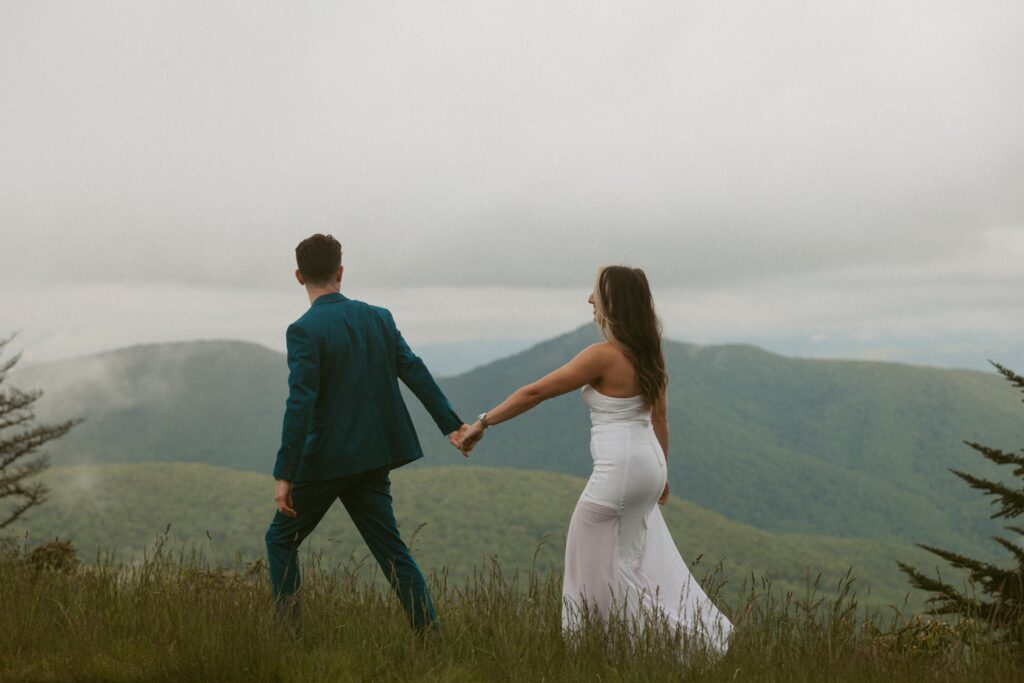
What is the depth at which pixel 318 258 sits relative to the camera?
238 inches

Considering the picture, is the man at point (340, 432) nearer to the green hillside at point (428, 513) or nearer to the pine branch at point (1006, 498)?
the pine branch at point (1006, 498)

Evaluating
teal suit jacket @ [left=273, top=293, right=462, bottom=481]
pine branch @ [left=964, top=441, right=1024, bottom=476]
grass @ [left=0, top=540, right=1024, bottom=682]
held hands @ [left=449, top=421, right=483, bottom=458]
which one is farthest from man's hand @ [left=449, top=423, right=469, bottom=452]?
pine branch @ [left=964, top=441, right=1024, bottom=476]

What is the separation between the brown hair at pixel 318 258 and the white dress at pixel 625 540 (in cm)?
178

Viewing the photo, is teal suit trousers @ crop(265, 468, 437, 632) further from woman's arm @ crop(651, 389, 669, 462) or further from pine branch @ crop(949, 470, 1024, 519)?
pine branch @ crop(949, 470, 1024, 519)

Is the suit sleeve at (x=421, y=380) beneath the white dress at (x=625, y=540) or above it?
above

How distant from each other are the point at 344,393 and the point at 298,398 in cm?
33

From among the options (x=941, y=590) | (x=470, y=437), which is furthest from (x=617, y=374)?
(x=941, y=590)

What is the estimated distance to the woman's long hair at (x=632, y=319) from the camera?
5.71 meters

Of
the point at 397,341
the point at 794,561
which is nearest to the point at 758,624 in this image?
the point at 397,341

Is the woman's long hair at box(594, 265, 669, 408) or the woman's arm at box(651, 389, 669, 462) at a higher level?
the woman's long hair at box(594, 265, 669, 408)

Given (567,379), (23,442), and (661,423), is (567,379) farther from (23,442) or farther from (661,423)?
(23,442)

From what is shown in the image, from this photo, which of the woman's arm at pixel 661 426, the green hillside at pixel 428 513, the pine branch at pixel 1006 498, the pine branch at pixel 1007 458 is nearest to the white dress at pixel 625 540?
the woman's arm at pixel 661 426

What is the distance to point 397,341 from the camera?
627 cm

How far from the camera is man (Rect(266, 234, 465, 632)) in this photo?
5.83 metres
